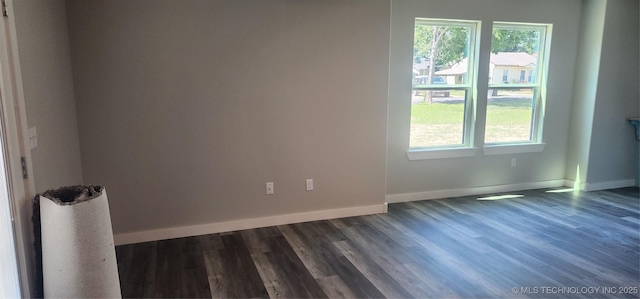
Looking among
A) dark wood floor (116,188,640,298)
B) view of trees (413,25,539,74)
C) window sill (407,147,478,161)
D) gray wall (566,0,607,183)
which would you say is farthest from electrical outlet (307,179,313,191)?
gray wall (566,0,607,183)

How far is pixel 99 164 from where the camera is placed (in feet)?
10.6

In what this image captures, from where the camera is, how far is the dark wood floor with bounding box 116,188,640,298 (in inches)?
103

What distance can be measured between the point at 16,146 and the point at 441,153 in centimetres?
400

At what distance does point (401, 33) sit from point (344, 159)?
151 cm

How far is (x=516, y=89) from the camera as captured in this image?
4.91 meters

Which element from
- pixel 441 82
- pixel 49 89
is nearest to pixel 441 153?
pixel 441 82

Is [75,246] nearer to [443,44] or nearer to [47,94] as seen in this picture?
[47,94]

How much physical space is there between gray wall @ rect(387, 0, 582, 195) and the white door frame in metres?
3.34

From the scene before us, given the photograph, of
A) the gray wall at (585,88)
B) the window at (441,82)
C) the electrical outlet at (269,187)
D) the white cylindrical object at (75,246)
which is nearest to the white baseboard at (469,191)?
the gray wall at (585,88)

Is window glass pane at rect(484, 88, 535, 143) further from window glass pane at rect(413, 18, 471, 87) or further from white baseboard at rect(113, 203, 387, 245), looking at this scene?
white baseboard at rect(113, 203, 387, 245)

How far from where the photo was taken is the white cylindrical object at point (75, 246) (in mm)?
1695

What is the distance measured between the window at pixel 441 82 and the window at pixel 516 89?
34 centimetres

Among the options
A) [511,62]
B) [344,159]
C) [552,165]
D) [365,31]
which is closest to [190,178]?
[344,159]

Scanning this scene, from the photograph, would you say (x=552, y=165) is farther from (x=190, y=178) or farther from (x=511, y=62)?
(x=190, y=178)
